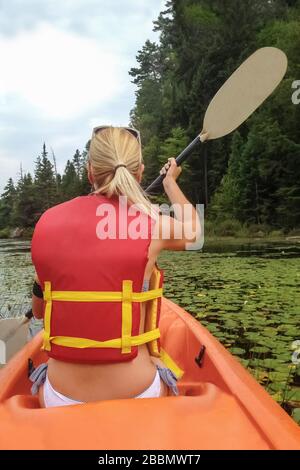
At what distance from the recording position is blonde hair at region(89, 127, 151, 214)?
1.77 metres

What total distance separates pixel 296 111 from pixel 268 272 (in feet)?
62.5

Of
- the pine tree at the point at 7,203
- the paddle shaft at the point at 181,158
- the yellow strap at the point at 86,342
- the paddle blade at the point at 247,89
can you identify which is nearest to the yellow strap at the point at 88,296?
the yellow strap at the point at 86,342

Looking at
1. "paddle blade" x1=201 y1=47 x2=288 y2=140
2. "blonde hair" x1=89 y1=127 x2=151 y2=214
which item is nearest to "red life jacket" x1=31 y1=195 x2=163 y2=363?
"blonde hair" x1=89 y1=127 x2=151 y2=214

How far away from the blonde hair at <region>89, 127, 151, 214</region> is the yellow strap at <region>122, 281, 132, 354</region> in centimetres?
32

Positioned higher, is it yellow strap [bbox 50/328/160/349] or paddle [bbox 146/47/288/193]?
paddle [bbox 146/47/288/193]

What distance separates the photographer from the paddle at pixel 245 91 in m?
3.16

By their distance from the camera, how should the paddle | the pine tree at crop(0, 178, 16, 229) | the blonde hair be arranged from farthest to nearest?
1. the pine tree at crop(0, 178, 16, 229)
2. the paddle
3. the blonde hair

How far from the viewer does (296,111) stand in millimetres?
24922

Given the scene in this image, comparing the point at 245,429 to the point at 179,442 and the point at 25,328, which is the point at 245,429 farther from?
the point at 25,328

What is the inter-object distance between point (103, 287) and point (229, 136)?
33831mm

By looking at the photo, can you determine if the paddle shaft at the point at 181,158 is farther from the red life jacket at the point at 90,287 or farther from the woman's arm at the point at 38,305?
the red life jacket at the point at 90,287

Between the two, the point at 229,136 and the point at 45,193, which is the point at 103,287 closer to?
the point at 229,136

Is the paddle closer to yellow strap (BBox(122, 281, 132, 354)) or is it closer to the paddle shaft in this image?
the paddle shaft
